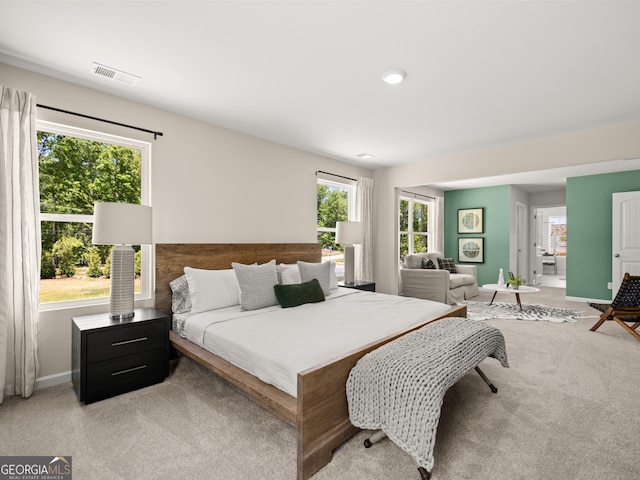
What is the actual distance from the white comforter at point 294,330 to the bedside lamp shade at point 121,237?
0.54m

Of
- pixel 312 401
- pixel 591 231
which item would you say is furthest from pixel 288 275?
pixel 591 231

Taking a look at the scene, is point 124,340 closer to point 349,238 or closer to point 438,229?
point 349,238

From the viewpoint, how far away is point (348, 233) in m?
4.87

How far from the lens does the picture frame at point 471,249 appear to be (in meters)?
7.84

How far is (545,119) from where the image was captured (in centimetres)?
357

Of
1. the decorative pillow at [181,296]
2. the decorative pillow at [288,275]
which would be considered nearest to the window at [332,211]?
the decorative pillow at [288,275]

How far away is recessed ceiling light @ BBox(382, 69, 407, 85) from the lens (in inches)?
102

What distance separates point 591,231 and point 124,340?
774cm

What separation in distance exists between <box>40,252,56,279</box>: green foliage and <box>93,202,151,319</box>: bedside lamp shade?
60 centimetres

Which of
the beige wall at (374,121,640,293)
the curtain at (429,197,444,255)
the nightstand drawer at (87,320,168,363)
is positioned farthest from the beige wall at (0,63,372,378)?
the curtain at (429,197,444,255)

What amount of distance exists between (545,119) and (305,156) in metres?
2.96

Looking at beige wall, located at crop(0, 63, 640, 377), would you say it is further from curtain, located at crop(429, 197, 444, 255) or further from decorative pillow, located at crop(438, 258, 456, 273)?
curtain, located at crop(429, 197, 444, 255)

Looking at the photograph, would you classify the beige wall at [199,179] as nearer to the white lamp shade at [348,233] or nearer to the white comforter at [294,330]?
the white lamp shade at [348,233]

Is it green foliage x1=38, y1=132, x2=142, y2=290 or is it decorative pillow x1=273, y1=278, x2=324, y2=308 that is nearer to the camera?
green foliage x1=38, y1=132, x2=142, y2=290
